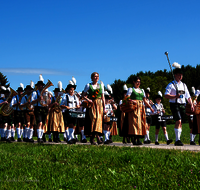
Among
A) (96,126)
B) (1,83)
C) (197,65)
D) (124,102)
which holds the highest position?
(197,65)

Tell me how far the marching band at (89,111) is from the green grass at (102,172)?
11.1 ft

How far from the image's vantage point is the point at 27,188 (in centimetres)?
488

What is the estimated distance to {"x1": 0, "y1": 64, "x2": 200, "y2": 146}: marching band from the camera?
10.6 m

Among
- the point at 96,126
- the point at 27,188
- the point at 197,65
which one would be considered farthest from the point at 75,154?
the point at 197,65

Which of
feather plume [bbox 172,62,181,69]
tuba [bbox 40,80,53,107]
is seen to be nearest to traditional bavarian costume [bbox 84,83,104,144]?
feather plume [bbox 172,62,181,69]

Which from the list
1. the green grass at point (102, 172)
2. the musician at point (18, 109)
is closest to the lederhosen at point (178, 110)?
the green grass at point (102, 172)

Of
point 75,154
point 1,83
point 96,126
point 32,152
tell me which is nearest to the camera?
point 75,154

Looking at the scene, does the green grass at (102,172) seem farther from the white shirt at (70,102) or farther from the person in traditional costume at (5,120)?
the person in traditional costume at (5,120)

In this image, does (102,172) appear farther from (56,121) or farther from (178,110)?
(56,121)

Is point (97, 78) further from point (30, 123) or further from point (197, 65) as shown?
point (197, 65)

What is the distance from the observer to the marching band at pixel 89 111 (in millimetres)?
10633

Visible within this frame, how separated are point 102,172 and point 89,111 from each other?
518cm

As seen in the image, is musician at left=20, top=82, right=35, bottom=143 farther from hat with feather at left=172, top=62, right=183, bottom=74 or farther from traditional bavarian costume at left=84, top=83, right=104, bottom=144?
hat with feather at left=172, top=62, right=183, bottom=74

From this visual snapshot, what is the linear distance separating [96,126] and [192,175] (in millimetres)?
5546
